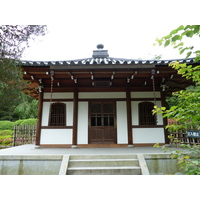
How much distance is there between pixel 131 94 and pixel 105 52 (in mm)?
3032

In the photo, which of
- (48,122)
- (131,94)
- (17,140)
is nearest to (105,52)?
(131,94)

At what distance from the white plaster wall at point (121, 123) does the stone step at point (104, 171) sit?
90.4 inches

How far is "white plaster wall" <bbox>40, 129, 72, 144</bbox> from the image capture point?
5.74 m

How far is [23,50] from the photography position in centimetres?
271

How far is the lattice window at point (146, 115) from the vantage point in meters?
5.89

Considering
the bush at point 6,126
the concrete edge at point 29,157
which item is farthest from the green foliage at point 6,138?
the concrete edge at point 29,157

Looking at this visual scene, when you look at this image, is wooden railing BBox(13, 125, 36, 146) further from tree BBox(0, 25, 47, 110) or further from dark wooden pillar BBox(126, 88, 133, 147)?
tree BBox(0, 25, 47, 110)

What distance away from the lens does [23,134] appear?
317 inches

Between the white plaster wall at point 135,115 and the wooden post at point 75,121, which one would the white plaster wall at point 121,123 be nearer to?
the white plaster wall at point 135,115

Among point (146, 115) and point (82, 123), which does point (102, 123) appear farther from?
point (146, 115)

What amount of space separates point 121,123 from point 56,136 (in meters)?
2.50

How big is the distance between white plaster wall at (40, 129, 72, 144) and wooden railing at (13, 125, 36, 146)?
113 inches

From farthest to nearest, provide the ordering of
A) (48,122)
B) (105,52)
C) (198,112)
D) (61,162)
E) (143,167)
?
(105,52), (48,122), (61,162), (143,167), (198,112)

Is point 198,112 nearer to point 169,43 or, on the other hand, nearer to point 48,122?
point 169,43
